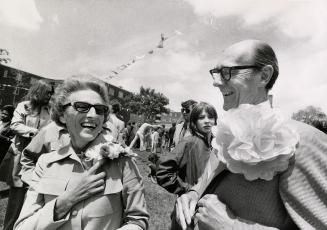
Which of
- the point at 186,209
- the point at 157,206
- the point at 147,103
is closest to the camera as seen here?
the point at 186,209

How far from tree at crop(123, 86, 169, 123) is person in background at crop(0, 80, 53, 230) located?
259 ft

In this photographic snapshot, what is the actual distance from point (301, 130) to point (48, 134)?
9.54 feet

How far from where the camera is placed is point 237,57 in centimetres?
185

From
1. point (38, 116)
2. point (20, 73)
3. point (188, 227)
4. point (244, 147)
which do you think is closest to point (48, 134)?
point (38, 116)

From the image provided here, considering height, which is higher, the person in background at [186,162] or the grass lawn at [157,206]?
the person in background at [186,162]

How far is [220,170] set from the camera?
1628mm

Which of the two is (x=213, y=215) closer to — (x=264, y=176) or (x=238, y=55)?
(x=264, y=176)

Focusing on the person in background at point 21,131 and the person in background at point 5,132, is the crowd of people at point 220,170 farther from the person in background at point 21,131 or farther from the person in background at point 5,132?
the person in background at point 5,132

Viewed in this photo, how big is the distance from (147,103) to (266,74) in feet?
281

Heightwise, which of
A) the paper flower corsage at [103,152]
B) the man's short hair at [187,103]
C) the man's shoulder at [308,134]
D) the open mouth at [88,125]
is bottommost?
the paper flower corsage at [103,152]

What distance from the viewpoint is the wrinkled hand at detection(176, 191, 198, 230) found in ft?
5.59

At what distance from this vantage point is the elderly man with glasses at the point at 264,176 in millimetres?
1360

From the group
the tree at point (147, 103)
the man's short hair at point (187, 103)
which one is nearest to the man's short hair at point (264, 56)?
the man's short hair at point (187, 103)

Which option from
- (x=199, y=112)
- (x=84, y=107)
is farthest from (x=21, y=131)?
(x=84, y=107)
